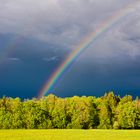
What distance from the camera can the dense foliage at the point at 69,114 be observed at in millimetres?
124312

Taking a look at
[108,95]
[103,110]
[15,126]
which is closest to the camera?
[15,126]

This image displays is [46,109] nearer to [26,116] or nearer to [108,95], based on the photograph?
[26,116]

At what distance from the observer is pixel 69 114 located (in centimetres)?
12938

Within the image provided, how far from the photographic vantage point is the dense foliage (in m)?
124

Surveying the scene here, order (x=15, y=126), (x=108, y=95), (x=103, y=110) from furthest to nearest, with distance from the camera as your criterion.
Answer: (x=108, y=95), (x=103, y=110), (x=15, y=126)

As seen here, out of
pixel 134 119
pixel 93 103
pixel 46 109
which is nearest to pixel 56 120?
pixel 46 109

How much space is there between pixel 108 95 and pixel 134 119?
61.3 ft

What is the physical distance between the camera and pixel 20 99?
134 m

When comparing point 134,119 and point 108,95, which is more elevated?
point 108,95
